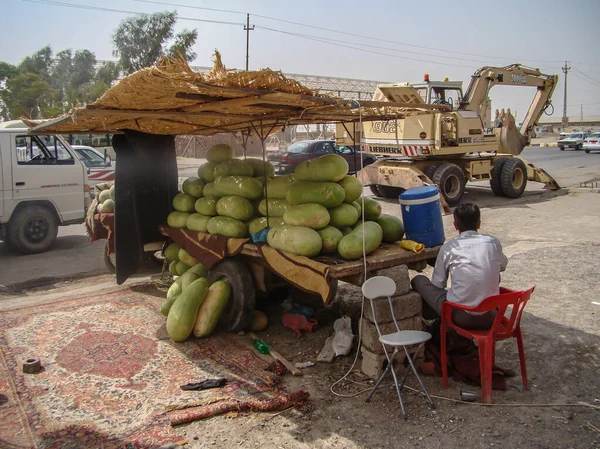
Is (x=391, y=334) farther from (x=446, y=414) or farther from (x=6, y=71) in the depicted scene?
(x=6, y=71)

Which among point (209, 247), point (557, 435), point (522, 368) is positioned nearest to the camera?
point (557, 435)

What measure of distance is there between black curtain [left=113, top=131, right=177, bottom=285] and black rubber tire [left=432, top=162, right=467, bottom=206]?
7.51 meters

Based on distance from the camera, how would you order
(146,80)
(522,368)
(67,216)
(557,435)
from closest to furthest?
(557,435) → (146,80) → (522,368) → (67,216)

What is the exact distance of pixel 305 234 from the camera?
13.9ft

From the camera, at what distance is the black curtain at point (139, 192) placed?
6207 mm

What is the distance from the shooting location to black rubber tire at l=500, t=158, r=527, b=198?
13.6 meters

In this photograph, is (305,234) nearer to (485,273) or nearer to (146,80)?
(485,273)

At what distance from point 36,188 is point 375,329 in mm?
7204

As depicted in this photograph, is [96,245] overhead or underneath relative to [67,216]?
underneath

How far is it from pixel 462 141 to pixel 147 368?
10.6m

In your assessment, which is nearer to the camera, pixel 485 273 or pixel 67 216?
pixel 485 273

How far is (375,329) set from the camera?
4.00 m

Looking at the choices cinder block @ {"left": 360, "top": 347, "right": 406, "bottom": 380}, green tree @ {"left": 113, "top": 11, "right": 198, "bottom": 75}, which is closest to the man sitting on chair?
cinder block @ {"left": 360, "top": 347, "right": 406, "bottom": 380}

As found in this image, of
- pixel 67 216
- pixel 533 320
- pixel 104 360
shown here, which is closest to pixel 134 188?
pixel 104 360
